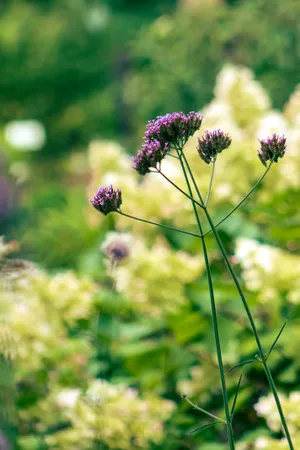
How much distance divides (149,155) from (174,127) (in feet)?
0.13

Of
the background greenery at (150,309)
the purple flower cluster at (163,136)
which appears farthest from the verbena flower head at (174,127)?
the background greenery at (150,309)

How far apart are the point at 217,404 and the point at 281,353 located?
22 cm

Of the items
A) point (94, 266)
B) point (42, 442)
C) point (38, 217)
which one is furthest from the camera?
point (38, 217)

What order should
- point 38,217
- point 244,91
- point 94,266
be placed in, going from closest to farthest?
1. point 94,266
2. point 244,91
3. point 38,217

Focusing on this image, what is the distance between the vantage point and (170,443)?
1493mm

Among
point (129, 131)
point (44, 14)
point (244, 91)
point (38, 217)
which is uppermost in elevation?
point (44, 14)

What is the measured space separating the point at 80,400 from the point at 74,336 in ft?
1.38

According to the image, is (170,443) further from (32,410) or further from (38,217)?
(38,217)

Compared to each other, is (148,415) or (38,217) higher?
(38,217)

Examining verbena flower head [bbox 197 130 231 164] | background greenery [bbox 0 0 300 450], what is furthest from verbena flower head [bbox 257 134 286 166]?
background greenery [bbox 0 0 300 450]

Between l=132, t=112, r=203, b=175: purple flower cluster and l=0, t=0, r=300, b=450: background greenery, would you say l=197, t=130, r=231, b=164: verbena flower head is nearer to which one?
l=132, t=112, r=203, b=175: purple flower cluster

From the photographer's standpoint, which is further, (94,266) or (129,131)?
(129,131)

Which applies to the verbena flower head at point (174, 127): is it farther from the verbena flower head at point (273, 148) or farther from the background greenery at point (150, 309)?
the background greenery at point (150, 309)

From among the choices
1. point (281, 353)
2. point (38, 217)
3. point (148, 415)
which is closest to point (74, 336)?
point (148, 415)
